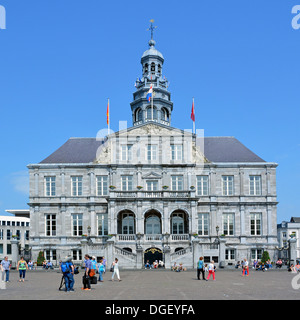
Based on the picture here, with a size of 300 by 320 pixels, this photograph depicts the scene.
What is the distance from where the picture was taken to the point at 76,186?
193ft

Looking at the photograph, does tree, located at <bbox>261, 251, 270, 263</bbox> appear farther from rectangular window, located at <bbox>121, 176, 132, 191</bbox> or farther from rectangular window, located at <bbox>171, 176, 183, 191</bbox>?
rectangular window, located at <bbox>121, 176, 132, 191</bbox>

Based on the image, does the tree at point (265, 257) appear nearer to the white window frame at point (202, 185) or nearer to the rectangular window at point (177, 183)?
the white window frame at point (202, 185)

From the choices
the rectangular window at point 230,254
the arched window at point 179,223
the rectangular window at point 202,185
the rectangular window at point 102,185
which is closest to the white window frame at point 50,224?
the rectangular window at point 102,185

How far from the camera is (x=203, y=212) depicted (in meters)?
58.4

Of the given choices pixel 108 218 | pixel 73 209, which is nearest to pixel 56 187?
pixel 73 209

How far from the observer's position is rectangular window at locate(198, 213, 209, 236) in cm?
5801

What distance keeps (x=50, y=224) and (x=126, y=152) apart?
1233 cm

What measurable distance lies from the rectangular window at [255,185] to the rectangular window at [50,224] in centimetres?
2363

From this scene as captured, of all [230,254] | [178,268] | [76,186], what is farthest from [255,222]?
[76,186]

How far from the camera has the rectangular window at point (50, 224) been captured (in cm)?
5822

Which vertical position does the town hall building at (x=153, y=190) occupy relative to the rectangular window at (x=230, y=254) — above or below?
above

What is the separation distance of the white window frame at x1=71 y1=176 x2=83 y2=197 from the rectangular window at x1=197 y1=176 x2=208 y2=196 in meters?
13.9

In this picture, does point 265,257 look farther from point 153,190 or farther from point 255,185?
point 153,190
